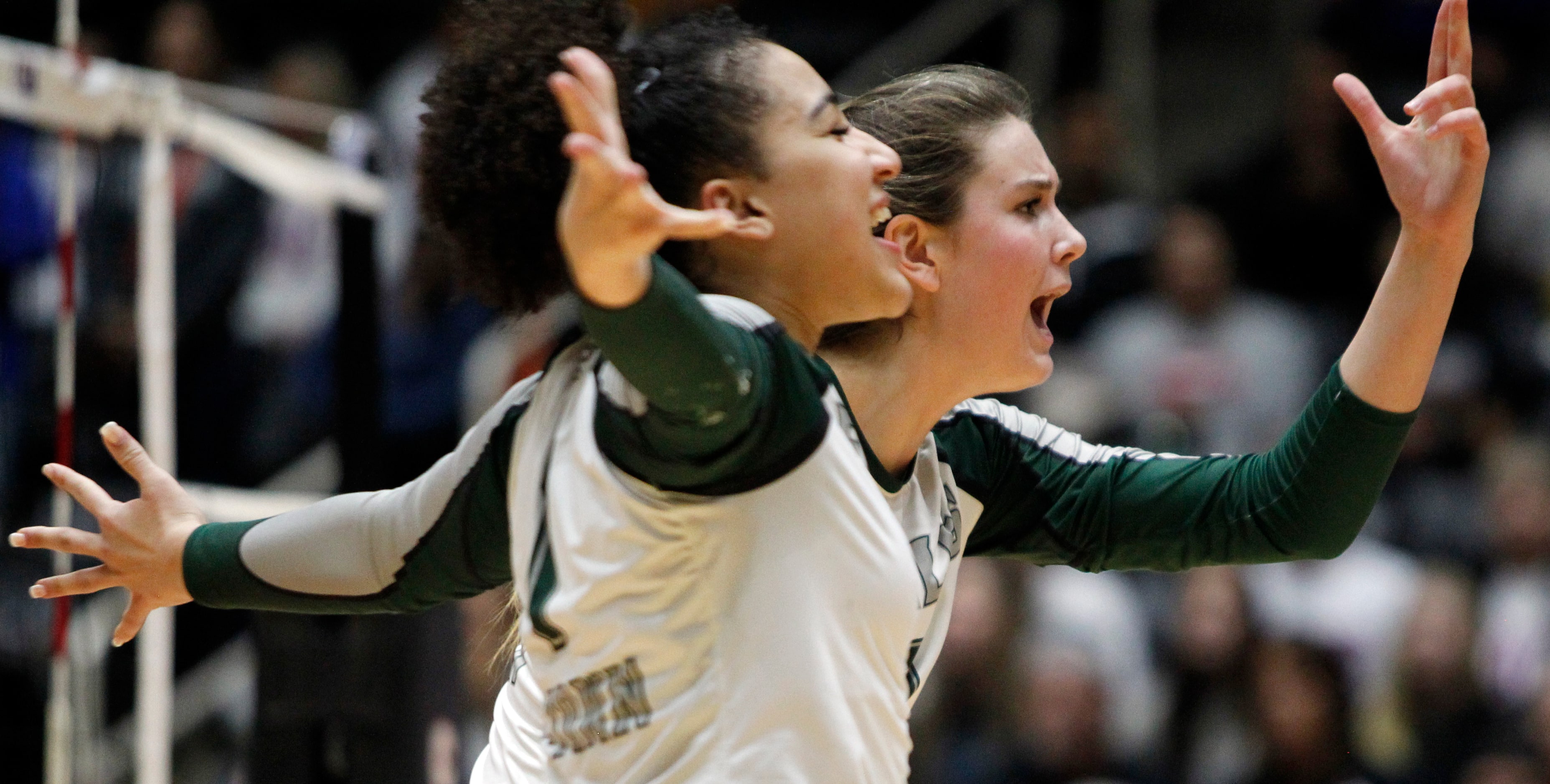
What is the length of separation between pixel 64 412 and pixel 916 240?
132 cm

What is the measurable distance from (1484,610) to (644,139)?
3534mm

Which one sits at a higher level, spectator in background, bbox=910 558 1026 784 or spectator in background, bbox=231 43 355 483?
spectator in background, bbox=231 43 355 483

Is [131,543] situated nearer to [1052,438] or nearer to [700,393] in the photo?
[700,393]

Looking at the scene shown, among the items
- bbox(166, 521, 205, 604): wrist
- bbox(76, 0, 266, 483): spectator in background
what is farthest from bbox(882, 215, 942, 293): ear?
bbox(76, 0, 266, 483): spectator in background

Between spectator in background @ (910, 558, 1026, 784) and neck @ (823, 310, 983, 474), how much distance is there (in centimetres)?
259

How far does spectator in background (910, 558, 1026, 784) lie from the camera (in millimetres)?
4391

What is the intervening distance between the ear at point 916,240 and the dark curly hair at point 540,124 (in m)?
0.38

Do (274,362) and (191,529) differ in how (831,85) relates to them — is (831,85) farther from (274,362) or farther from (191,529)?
(191,529)

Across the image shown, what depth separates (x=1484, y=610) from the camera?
173 inches

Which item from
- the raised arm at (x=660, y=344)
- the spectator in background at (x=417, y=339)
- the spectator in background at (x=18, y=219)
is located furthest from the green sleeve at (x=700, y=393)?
the spectator in background at (x=18, y=219)

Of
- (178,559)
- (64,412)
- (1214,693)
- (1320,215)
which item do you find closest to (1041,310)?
(178,559)

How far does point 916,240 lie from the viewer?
1.97m

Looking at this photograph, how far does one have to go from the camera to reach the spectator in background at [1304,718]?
4.09m

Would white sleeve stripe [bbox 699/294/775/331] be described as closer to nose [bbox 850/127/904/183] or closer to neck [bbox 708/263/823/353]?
neck [bbox 708/263/823/353]
